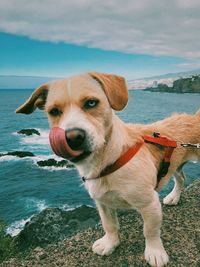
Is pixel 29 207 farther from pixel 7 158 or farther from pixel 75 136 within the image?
pixel 75 136

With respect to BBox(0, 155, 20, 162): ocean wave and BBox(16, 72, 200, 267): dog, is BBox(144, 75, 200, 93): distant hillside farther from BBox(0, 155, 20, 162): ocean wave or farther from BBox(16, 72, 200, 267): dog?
BBox(16, 72, 200, 267): dog

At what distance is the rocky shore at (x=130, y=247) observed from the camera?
17.2 feet

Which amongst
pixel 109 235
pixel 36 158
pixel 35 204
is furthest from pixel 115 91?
pixel 36 158

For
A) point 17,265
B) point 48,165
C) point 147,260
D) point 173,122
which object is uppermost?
point 173,122

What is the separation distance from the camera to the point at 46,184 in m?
28.4

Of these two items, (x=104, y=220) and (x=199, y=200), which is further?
(x=199, y=200)

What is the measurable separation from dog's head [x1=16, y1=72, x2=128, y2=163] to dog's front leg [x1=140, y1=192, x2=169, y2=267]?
50.1 inches

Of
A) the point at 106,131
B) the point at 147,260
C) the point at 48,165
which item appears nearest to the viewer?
the point at 106,131

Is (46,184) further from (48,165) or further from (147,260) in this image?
(147,260)

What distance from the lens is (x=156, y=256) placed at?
16.3 feet

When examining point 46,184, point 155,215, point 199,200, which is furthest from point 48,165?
point 155,215

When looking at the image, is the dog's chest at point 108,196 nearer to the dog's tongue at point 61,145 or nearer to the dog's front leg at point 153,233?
the dog's front leg at point 153,233

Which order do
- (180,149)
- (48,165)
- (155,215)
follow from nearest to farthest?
(155,215) → (180,149) → (48,165)

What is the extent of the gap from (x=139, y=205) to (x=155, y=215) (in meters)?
0.31
